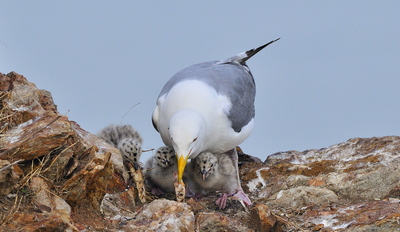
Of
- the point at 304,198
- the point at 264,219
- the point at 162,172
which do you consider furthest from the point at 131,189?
the point at 304,198

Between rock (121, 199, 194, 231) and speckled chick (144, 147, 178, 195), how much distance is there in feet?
5.44

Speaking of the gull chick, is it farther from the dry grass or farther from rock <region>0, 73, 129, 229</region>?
the dry grass

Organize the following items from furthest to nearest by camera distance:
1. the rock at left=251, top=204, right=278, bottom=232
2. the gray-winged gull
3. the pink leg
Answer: the gray-winged gull
the pink leg
the rock at left=251, top=204, right=278, bottom=232

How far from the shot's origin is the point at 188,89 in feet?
20.7

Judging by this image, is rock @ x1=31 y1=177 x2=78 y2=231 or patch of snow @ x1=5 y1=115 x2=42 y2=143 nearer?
rock @ x1=31 y1=177 x2=78 y2=231

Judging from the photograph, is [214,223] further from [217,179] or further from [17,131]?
[17,131]

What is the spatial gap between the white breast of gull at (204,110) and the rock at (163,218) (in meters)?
0.79

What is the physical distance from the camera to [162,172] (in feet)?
22.4

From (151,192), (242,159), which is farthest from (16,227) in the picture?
(242,159)

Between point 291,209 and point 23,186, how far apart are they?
3.58 metres

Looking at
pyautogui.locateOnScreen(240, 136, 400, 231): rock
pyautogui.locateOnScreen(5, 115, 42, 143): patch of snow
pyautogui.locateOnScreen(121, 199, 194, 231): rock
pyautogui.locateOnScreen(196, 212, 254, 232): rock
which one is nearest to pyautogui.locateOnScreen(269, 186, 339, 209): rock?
pyautogui.locateOnScreen(240, 136, 400, 231): rock

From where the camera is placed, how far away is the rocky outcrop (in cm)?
464

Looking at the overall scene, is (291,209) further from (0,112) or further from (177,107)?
(0,112)

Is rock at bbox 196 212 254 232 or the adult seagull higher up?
the adult seagull
